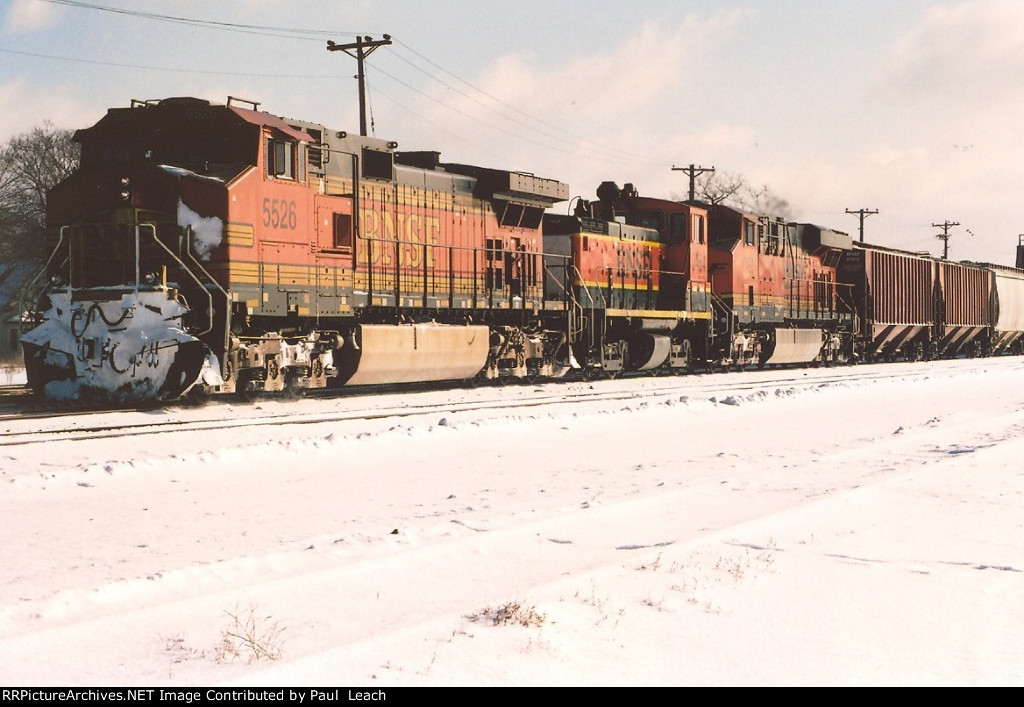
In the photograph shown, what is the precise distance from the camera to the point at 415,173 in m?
17.0

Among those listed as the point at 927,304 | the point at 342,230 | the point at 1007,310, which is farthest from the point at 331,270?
the point at 1007,310

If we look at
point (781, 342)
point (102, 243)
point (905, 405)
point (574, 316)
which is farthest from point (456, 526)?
point (781, 342)

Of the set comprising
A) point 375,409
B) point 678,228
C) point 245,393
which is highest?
point 678,228

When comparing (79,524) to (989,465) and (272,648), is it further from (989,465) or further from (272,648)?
(989,465)

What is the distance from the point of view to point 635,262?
23.0m

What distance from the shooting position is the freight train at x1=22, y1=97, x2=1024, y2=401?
13555mm

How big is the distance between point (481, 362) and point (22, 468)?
10.5 meters

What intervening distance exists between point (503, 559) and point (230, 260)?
894 cm

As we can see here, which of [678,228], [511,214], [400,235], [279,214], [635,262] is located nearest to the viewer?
[279,214]

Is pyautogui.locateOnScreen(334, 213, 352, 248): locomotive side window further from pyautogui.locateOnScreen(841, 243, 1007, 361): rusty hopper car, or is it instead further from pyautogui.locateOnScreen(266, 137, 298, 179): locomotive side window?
pyautogui.locateOnScreen(841, 243, 1007, 361): rusty hopper car

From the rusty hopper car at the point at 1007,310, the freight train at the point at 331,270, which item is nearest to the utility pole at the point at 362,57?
the freight train at the point at 331,270

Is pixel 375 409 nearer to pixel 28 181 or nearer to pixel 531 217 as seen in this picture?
pixel 531 217

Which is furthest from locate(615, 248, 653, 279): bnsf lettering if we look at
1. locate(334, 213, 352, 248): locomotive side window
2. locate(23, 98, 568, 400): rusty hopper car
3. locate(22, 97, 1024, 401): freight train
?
locate(334, 213, 352, 248): locomotive side window

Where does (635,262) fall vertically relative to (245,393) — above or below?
above
